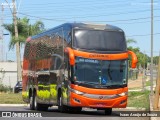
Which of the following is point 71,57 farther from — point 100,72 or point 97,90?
point 97,90

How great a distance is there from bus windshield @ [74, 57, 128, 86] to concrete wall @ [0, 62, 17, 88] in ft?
158

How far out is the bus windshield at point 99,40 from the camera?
872 inches

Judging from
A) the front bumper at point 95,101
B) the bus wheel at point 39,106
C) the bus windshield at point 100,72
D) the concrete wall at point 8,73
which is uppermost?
the bus windshield at point 100,72

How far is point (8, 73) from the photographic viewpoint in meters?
73.0

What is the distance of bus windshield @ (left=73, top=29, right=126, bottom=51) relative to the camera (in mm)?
22141

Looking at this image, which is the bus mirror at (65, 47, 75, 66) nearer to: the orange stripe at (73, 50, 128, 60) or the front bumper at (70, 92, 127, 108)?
the orange stripe at (73, 50, 128, 60)

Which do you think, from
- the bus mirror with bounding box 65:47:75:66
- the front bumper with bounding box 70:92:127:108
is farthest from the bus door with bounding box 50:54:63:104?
the front bumper with bounding box 70:92:127:108

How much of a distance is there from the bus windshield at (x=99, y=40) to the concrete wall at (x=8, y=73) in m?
48.0

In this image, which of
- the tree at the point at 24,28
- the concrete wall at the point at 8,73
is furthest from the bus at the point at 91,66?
the concrete wall at the point at 8,73

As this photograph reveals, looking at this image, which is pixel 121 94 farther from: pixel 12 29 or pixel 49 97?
pixel 12 29

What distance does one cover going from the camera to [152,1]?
37469mm

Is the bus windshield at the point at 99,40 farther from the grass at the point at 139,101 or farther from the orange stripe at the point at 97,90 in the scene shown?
the grass at the point at 139,101

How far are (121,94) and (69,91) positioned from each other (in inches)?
89.4

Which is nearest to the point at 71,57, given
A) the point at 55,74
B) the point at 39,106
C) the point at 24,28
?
the point at 55,74
